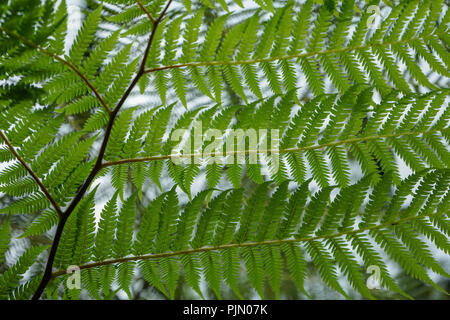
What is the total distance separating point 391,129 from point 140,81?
0.51 meters

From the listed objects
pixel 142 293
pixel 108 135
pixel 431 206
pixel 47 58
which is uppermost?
pixel 47 58

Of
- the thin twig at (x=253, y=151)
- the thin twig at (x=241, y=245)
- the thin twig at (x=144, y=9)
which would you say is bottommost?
the thin twig at (x=241, y=245)

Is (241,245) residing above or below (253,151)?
below

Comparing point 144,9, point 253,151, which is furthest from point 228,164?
point 144,9

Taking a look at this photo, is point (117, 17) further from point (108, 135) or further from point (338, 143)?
point (338, 143)

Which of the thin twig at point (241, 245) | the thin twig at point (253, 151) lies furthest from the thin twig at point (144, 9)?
the thin twig at point (241, 245)

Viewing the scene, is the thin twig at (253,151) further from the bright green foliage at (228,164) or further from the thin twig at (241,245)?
the thin twig at (241,245)

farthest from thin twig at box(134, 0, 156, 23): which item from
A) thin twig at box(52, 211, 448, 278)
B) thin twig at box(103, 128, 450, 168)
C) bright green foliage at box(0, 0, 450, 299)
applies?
thin twig at box(52, 211, 448, 278)

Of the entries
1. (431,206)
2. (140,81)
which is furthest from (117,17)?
(431,206)

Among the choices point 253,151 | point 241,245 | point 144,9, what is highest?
point 144,9

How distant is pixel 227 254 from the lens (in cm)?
62

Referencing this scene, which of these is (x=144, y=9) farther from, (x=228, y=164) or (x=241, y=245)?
(x=241, y=245)

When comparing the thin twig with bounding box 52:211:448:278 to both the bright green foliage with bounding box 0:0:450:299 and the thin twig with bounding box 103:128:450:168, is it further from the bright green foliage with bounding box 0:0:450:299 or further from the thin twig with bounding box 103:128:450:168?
the thin twig with bounding box 103:128:450:168

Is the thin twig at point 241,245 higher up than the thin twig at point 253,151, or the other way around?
the thin twig at point 253,151
